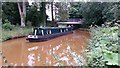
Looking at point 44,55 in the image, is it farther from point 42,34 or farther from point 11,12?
point 11,12

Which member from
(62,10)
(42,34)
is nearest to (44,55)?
(42,34)

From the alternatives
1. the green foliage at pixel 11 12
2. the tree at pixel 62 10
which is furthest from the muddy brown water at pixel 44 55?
the tree at pixel 62 10

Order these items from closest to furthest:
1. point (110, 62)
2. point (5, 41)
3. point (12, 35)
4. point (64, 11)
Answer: point (110, 62)
point (5, 41)
point (12, 35)
point (64, 11)

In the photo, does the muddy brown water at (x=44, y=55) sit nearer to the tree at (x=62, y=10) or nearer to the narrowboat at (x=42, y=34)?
the narrowboat at (x=42, y=34)

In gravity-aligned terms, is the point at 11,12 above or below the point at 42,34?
above

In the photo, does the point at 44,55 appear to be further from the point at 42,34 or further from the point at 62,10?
the point at 62,10

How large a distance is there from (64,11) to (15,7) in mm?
3527

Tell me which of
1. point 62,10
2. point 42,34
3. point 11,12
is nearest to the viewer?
point 42,34

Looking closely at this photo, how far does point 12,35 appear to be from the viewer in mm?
9977

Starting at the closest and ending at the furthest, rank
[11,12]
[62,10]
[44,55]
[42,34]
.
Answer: [44,55], [42,34], [11,12], [62,10]

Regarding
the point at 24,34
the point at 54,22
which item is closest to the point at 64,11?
the point at 54,22

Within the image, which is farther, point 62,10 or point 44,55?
point 62,10

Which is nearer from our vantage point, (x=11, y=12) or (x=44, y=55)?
(x=44, y=55)

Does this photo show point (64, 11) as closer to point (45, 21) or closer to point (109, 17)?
point (45, 21)
